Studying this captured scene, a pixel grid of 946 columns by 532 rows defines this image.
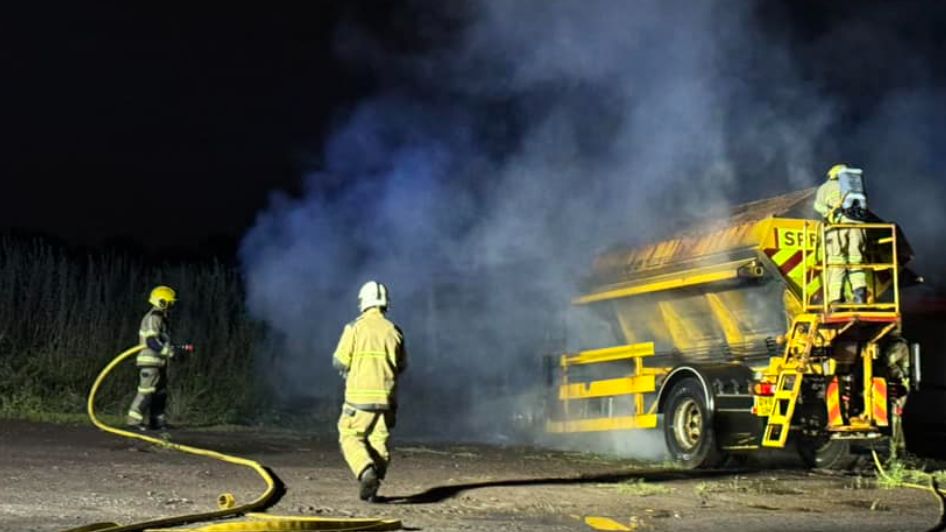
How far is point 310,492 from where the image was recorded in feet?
33.1

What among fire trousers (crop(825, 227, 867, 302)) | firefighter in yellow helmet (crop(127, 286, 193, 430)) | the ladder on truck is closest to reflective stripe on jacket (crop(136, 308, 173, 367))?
firefighter in yellow helmet (crop(127, 286, 193, 430))

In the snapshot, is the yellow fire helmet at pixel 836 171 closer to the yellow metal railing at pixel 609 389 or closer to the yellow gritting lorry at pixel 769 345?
the yellow gritting lorry at pixel 769 345

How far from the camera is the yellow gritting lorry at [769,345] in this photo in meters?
12.9

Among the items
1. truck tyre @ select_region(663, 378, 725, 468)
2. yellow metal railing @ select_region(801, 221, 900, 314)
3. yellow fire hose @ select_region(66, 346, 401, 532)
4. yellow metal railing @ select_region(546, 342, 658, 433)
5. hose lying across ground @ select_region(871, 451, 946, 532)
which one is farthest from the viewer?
yellow metal railing @ select_region(546, 342, 658, 433)

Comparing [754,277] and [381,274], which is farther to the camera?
[381,274]

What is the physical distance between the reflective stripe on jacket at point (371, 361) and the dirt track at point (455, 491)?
85cm

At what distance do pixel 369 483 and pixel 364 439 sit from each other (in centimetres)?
34

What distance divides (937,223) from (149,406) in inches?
421

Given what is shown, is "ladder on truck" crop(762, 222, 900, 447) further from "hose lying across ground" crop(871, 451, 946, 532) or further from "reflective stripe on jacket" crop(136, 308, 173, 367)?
"reflective stripe on jacket" crop(136, 308, 173, 367)

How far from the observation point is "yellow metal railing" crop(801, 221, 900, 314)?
1261 centimetres

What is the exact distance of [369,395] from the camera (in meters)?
9.36

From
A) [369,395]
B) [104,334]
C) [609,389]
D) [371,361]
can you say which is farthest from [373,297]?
[104,334]

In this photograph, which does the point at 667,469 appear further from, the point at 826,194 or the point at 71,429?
the point at 71,429

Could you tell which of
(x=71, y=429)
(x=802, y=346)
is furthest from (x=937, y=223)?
(x=71, y=429)
